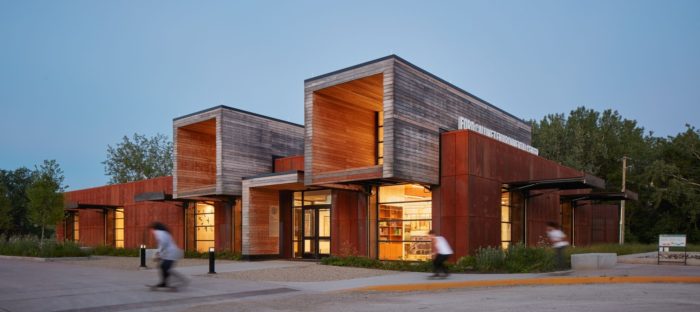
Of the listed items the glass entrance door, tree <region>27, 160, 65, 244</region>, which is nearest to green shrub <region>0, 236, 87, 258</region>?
tree <region>27, 160, 65, 244</region>

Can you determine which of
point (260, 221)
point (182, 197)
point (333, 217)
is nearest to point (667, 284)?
point (333, 217)

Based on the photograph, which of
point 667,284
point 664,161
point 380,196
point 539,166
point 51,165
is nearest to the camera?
point 667,284

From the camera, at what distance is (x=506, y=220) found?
1002 inches

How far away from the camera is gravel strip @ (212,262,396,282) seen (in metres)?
17.6

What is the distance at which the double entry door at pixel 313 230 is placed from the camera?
26.0 meters

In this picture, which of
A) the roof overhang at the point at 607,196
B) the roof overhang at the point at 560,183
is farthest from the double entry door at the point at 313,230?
the roof overhang at the point at 607,196

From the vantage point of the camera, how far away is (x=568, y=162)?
176 ft

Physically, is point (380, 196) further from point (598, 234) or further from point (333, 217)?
point (598, 234)

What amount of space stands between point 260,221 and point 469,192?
9.85 metres

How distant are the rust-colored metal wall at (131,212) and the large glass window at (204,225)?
1.10 meters

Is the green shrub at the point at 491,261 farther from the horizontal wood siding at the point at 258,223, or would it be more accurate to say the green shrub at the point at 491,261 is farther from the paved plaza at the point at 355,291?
the horizontal wood siding at the point at 258,223

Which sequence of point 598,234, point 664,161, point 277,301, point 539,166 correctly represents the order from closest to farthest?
1. point 277,301
2. point 539,166
3. point 598,234
4. point 664,161

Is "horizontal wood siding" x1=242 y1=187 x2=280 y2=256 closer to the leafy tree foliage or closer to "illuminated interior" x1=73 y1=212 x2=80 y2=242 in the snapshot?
"illuminated interior" x1=73 y1=212 x2=80 y2=242

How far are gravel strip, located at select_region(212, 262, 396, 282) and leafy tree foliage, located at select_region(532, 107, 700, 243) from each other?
1515 inches
